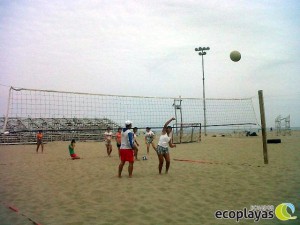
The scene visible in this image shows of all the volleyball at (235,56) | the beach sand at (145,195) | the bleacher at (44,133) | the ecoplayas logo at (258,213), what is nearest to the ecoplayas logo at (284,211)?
the ecoplayas logo at (258,213)

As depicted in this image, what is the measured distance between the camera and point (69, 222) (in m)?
3.39

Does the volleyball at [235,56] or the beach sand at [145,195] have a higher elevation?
the volleyball at [235,56]

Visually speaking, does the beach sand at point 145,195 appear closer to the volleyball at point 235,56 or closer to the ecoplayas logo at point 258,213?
the ecoplayas logo at point 258,213

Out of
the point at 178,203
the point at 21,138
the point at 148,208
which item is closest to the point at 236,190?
the point at 178,203

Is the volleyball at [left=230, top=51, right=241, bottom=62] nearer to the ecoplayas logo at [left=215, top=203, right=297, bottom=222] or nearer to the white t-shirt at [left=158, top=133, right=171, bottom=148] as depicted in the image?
the white t-shirt at [left=158, top=133, right=171, bottom=148]

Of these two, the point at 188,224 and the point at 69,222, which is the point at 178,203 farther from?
the point at 69,222

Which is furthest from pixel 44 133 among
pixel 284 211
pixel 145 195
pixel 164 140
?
pixel 284 211

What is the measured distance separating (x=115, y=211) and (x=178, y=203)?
89cm

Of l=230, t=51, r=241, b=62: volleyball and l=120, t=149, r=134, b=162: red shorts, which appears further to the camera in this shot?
l=230, t=51, r=241, b=62: volleyball

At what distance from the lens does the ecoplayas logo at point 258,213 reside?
349cm

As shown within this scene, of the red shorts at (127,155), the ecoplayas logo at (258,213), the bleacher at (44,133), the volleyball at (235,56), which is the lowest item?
the ecoplayas logo at (258,213)

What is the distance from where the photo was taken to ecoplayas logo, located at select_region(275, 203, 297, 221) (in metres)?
3.45

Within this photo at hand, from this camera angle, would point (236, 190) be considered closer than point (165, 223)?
No

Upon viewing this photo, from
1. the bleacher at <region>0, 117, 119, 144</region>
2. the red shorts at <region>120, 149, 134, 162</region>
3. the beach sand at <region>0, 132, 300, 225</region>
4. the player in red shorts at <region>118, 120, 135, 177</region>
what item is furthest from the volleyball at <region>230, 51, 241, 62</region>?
the bleacher at <region>0, 117, 119, 144</region>
